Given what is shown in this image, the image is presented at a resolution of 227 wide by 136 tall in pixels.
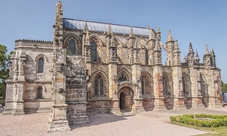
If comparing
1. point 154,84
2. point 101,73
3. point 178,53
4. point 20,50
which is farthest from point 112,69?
point 20,50

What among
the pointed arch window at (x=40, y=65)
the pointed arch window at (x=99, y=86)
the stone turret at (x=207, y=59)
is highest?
the stone turret at (x=207, y=59)

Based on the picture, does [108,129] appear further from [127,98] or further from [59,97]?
[127,98]

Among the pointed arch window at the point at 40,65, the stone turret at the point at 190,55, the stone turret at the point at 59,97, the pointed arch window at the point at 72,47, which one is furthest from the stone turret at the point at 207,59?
the pointed arch window at the point at 40,65

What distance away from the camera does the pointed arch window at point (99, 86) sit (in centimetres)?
2181

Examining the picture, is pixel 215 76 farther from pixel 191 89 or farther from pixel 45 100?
pixel 45 100

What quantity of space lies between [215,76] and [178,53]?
30.8 ft

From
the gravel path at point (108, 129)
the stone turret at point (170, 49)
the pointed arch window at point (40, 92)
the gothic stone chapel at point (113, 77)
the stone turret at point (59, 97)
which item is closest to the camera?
the gravel path at point (108, 129)

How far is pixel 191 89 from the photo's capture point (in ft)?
90.0

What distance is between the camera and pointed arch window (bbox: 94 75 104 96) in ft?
71.6

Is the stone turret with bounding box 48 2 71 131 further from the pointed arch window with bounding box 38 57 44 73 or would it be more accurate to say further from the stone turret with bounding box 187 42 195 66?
the stone turret with bounding box 187 42 195 66

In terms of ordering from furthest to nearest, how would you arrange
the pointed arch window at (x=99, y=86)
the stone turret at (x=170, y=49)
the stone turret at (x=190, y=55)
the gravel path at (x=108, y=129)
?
the stone turret at (x=190, y=55) → the stone turret at (x=170, y=49) → the pointed arch window at (x=99, y=86) → the gravel path at (x=108, y=129)

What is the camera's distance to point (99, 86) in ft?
71.7

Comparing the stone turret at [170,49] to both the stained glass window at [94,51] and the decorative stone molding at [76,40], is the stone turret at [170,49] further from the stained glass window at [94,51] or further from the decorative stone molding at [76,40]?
the decorative stone molding at [76,40]

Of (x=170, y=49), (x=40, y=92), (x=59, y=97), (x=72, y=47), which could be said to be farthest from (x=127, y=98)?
(x=59, y=97)
